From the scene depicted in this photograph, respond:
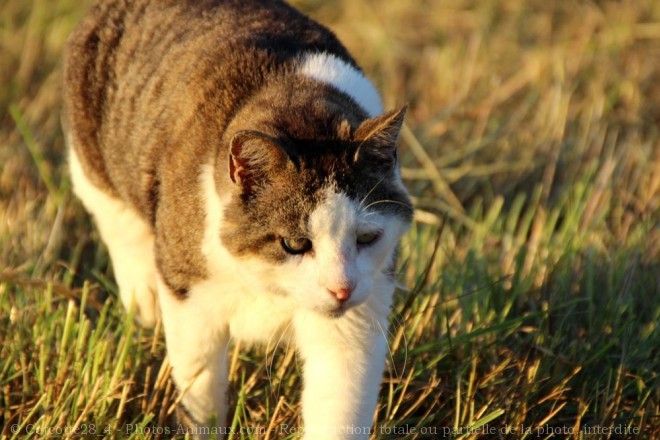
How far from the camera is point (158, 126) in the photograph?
3053mm

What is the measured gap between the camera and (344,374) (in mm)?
2713

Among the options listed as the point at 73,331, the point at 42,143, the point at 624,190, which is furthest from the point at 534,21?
the point at 73,331

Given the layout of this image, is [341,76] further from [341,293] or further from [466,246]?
[466,246]

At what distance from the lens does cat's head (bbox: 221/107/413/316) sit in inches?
97.2

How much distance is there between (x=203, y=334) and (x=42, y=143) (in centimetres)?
233

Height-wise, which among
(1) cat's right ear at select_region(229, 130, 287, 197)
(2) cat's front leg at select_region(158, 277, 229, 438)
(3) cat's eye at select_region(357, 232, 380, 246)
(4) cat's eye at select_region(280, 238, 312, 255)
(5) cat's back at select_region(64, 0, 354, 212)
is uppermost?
(5) cat's back at select_region(64, 0, 354, 212)

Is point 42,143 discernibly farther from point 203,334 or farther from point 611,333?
point 611,333

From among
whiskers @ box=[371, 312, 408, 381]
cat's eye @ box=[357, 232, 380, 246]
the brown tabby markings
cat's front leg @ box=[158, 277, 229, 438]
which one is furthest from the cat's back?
whiskers @ box=[371, 312, 408, 381]

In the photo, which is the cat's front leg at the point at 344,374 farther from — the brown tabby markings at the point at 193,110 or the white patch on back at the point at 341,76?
the white patch on back at the point at 341,76

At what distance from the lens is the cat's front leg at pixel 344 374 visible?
2.70 metres

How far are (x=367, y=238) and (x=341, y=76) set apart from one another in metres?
0.62

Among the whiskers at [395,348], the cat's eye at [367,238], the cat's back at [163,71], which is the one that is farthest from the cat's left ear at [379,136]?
the whiskers at [395,348]

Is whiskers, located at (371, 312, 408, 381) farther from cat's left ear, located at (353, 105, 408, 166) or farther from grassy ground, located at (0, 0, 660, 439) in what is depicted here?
cat's left ear, located at (353, 105, 408, 166)

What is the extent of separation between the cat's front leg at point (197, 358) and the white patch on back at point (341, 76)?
29.0 inches
